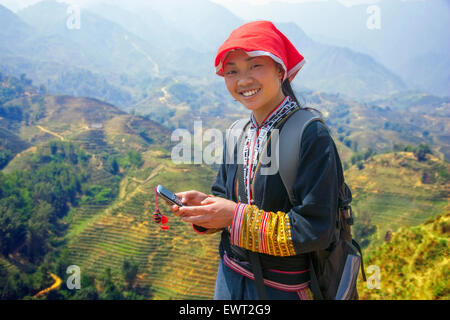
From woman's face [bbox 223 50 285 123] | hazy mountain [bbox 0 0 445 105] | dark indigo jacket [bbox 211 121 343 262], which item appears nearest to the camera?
dark indigo jacket [bbox 211 121 343 262]

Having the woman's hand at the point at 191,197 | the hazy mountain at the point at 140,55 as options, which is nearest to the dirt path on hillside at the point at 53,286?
the woman's hand at the point at 191,197

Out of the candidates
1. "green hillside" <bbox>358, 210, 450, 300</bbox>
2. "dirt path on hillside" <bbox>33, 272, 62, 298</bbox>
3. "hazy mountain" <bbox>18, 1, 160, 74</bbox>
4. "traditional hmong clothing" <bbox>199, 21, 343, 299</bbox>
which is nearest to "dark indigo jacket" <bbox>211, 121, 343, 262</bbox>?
"traditional hmong clothing" <bbox>199, 21, 343, 299</bbox>

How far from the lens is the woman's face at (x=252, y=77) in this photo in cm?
102

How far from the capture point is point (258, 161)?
1.08 meters

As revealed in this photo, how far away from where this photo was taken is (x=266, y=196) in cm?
102

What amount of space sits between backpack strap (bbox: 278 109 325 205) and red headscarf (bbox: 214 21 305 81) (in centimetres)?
19

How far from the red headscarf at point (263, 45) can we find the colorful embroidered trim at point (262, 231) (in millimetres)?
458

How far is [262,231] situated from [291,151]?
0.25 meters

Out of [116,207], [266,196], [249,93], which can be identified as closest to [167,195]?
[266,196]

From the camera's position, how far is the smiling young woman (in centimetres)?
91

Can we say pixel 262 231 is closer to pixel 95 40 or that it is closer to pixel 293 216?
pixel 293 216

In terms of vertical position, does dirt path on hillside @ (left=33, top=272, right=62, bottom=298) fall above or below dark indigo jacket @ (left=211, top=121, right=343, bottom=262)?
below

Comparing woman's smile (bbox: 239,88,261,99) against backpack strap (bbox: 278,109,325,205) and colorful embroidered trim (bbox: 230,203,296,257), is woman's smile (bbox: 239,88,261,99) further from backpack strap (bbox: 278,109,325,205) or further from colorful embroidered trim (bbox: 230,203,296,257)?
colorful embroidered trim (bbox: 230,203,296,257)
